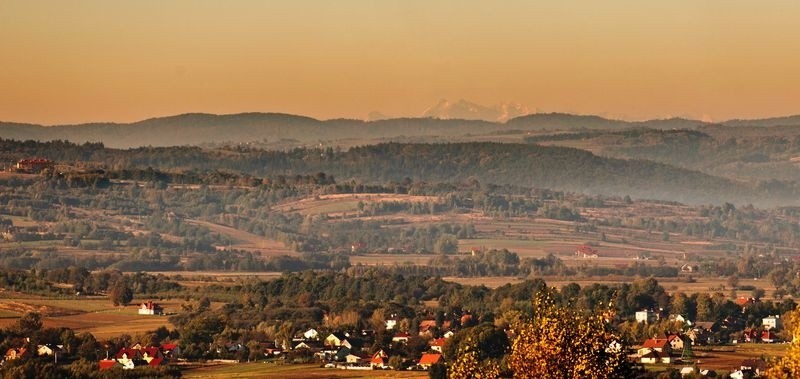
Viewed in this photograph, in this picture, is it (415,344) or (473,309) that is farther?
(473,309)

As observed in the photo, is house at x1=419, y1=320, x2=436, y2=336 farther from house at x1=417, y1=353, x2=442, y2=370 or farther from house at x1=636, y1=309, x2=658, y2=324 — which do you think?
house at x1=417, y1=353, x2=442, y2=370

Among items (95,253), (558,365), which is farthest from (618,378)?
(95,253)

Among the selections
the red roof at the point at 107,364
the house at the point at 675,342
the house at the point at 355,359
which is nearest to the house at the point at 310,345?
the house at the point at 355,359

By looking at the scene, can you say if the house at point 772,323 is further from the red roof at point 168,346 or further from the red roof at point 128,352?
the red roof at point 128,352

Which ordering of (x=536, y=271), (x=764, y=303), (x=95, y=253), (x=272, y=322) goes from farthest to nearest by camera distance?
(x=95, y=253) < (x=536, y=271) < (x=764, y=303) < (x=272, y=322)

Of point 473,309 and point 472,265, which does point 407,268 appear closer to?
point 472,265

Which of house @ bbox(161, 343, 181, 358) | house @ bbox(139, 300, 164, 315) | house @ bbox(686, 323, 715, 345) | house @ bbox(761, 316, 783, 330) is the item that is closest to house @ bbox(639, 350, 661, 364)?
house @ bbox(686, 323, 715, 345)
